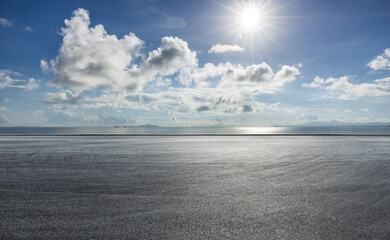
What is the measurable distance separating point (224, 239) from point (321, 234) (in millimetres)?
1795

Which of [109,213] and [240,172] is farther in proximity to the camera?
[240,172]

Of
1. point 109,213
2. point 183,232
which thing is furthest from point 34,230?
point 183,232

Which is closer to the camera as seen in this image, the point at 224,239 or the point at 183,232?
the point at 224,239

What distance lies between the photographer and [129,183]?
7977 mm

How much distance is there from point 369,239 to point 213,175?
574 cm

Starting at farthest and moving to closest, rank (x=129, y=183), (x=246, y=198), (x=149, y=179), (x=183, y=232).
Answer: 1. (x=149, y=179)
2. (x=129, y=183)
3. (x=246, y=198)
4. (x=183, y=232)

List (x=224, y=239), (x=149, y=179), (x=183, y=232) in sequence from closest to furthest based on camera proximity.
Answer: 1. (x=224, y=239)
2. (x=183, y=232)
3. (x=149, y=179)

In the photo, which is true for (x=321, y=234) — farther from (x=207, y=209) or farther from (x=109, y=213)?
(x=109, y=213)

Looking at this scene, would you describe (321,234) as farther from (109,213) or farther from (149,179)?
(149,179)

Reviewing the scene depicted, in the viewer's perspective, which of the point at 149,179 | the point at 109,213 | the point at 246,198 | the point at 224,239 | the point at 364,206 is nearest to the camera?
the point at 224,239

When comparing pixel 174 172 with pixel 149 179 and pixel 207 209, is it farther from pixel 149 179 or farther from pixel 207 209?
pixel 207 209

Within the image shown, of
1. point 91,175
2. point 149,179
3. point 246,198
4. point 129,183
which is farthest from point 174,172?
point 246,198

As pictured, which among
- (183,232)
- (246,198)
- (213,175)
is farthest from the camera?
(213,175)

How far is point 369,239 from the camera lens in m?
4.03
